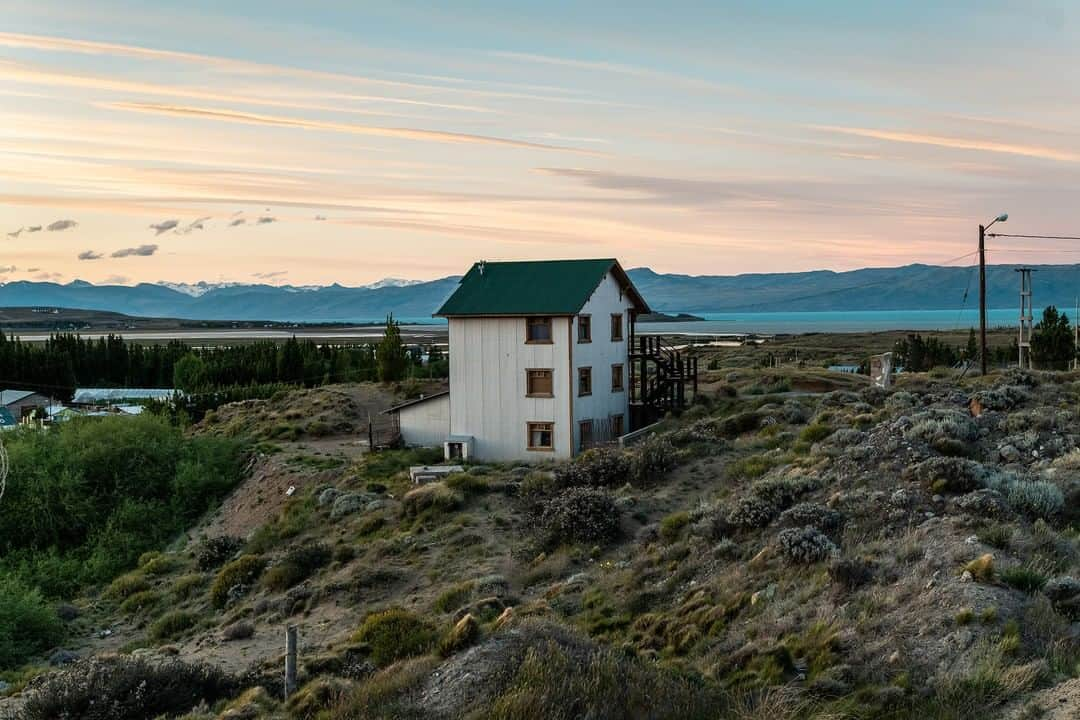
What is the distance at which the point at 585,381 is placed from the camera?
3416 cm

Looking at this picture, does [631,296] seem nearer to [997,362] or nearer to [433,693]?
[433,693]

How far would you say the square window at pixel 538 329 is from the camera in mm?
33531

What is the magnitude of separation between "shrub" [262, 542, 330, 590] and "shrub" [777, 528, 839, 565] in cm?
1250

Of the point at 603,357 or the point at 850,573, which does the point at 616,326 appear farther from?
the point at 850,573

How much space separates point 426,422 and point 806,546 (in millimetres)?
24047

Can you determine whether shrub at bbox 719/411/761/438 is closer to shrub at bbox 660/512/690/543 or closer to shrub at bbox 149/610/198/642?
shrub at bbox 660/512/690/543

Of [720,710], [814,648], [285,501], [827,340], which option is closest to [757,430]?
[285,501]

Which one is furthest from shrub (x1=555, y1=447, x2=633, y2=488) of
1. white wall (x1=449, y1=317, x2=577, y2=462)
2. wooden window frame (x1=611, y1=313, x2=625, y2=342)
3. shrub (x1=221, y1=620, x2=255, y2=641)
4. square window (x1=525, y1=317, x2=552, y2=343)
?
wooden window frame (x1=611, y1=313, x2=625, y2=342)

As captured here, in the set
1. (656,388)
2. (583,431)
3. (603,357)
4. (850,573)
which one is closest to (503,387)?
(583,431)

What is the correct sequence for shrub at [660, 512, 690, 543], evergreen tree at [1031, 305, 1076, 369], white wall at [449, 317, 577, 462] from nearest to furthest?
shrub at [660, 512, 690, 543], white wall at [449, 317, 577, 462], evergreen tree at [1031, 305, 1076, 369]

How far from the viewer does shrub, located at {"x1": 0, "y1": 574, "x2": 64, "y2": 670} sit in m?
20.6

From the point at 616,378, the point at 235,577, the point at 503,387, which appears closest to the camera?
the point at 235,577

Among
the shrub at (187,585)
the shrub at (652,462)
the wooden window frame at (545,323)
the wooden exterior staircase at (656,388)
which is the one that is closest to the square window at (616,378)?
the wooden exterior staircase at (656,388)

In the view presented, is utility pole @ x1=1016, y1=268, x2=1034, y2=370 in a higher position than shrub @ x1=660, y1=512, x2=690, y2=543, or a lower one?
higher
